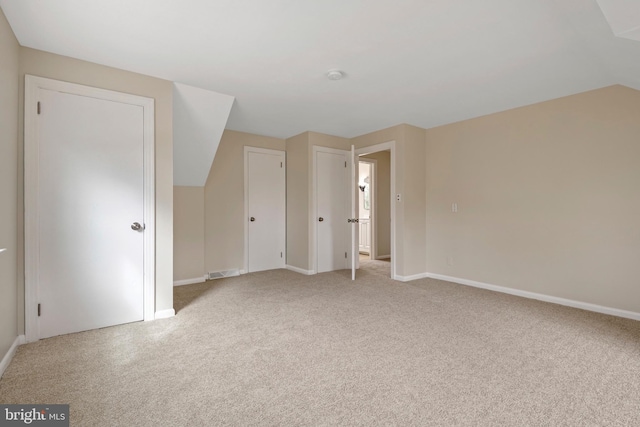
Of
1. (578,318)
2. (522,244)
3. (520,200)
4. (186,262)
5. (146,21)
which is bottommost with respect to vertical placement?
(578,318)

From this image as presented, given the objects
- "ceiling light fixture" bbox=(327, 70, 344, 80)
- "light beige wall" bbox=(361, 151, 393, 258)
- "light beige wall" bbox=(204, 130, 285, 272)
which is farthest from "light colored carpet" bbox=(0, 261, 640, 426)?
"light beige wall" bbox=(361, 151, 393, 258)

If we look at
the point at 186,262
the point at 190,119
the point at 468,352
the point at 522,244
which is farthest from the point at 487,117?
the point at 186,262

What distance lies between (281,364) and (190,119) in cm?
287

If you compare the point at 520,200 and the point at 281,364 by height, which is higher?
the point at 520,200

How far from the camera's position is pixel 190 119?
11.4 feet

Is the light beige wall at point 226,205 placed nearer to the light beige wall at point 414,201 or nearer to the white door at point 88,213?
the white door at point 88,213

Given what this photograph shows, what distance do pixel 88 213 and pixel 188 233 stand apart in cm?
180

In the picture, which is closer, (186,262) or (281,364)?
(281,364)

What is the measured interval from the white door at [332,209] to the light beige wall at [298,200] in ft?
0.65

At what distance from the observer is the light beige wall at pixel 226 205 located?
4.66m

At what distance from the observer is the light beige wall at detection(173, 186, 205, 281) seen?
427 centimetres

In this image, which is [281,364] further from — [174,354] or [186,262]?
[186,262]

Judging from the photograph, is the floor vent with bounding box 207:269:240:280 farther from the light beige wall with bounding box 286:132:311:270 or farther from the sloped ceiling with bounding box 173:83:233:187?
the sloped ceiling with bounding box 173:83:233:187

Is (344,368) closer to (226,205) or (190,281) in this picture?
(190,281)
